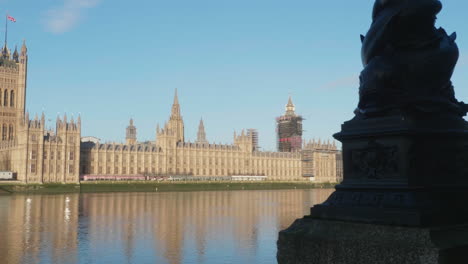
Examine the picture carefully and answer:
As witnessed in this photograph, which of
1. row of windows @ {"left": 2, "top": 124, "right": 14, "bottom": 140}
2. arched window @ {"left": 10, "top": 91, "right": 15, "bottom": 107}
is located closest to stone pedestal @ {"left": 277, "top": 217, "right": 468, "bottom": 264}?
row of windows @ {"left": 2, "top": 124, "right": 14, "bottom": 140}

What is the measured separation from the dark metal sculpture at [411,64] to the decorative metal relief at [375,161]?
1.59ft

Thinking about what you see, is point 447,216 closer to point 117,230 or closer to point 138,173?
point 117,230

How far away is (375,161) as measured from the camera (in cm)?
591

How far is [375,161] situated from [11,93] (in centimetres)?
12605

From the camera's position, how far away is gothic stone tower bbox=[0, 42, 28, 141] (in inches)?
4493

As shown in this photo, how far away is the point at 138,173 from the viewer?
376 ft

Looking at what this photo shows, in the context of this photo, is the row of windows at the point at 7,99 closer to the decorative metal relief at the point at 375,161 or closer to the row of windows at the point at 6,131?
the row of windows at the point at 6,131

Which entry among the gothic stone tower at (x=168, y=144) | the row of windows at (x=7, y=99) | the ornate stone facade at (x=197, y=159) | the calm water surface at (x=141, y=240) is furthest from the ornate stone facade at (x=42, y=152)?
the calm water surface at (x=141, y=240)

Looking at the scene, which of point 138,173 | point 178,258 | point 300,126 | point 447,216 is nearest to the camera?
point 447,216

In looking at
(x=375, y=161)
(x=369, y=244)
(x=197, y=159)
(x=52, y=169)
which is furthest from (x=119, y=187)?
(x=369, y=244)

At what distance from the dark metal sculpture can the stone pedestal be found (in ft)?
5.12

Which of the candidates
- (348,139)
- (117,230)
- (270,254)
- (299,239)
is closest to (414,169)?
(348,139)

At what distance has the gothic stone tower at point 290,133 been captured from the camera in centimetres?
18262

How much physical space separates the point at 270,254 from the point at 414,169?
1040 cm
